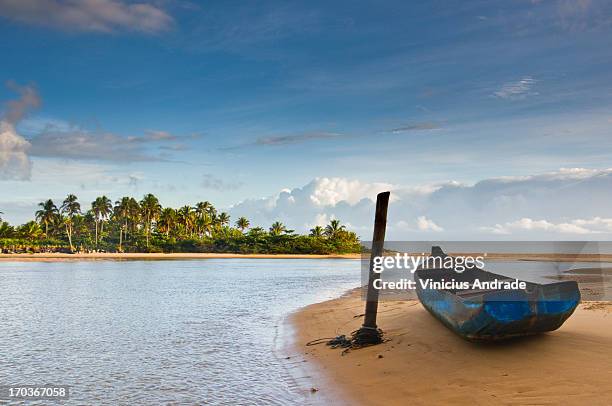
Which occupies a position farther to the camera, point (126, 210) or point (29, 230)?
point (126, 210)

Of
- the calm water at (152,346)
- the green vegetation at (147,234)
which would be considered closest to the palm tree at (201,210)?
the green vegetation at (147,234)

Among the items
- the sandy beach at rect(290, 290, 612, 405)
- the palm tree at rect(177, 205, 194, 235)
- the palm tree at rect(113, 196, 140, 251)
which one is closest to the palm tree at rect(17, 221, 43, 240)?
the palm tree at rect(113, 196, 140, 251)

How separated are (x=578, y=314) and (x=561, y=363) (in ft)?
19.2

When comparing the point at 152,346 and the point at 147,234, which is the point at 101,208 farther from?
the point at 152,346

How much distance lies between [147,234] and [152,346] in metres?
102

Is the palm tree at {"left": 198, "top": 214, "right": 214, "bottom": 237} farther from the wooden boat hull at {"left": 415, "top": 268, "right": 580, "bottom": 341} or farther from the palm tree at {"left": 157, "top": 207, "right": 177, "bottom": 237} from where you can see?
the wooden boat hull at {"left": 415, "top": 268, "right": 580, "bottom": 341}

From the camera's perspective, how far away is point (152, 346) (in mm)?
15031

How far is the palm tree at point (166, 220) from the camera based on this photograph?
389 ft

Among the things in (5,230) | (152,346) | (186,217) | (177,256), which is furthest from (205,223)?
(152,346)

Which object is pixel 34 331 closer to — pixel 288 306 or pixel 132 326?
pixel 132 326

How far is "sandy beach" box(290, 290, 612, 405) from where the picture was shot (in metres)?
Answer: 7.79

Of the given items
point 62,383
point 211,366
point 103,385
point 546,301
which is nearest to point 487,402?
point 546,301

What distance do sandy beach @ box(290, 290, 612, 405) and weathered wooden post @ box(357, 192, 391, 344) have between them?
449mm

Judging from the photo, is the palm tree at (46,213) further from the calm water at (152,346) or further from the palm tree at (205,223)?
the calm water at (152,346)
